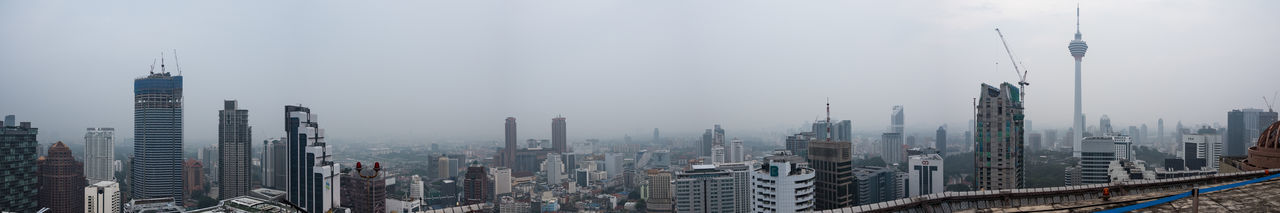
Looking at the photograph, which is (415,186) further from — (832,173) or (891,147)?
(891,147)

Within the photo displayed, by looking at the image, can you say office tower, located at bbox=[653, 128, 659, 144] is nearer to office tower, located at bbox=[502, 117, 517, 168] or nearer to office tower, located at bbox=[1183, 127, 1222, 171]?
office tower, located at bbox=[502, 117, 517, 168]

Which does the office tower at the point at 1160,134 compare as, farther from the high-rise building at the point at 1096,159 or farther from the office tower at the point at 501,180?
the office tower at the point at 501,180

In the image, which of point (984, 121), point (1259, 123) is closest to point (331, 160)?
point (984, 121)

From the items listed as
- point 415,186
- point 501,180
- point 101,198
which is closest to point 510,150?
point 501,180

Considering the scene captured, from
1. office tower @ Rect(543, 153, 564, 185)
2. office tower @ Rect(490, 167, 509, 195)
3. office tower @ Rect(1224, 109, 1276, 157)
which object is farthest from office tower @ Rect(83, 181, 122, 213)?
office tower @ Rect(1224, 109, 1276, 157)

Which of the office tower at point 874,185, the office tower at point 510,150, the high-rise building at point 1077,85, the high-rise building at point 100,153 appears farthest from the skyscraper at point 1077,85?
the high-rise building at point 100,153

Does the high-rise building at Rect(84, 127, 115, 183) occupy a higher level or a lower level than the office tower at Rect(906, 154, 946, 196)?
higher
